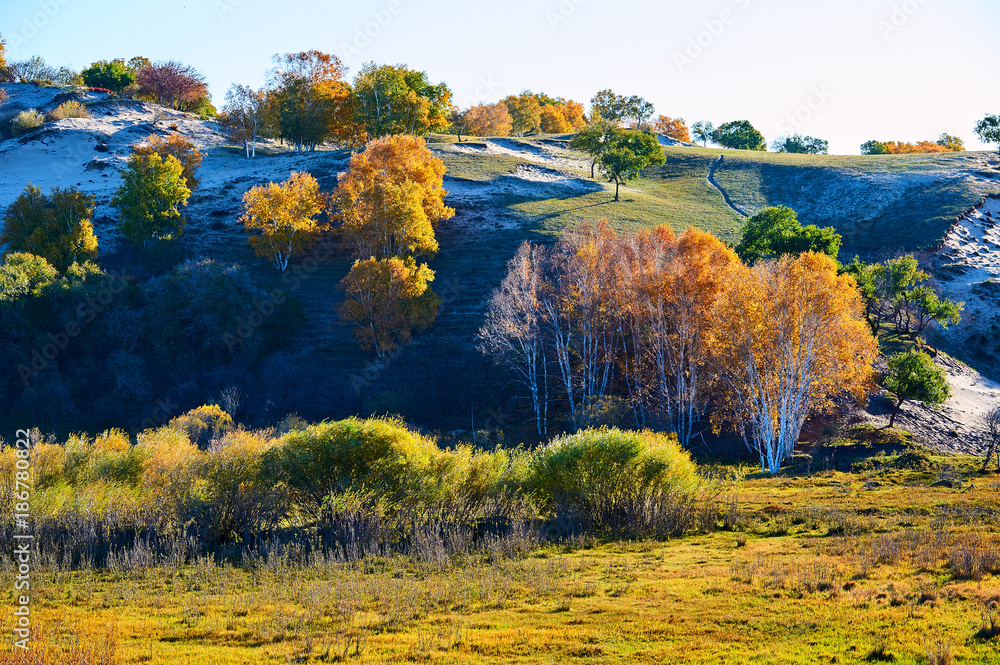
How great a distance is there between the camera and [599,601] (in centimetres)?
1772

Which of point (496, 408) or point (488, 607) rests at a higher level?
point (488, 607)

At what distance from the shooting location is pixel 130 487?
27.3 meters

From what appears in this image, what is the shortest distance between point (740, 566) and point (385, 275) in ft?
145

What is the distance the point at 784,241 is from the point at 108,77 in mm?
131679

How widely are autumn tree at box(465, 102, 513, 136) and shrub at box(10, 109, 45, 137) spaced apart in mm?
75329

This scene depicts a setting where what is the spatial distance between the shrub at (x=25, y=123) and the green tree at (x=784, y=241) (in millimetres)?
105403

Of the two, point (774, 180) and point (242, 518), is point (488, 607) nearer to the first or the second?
point (242, 518)

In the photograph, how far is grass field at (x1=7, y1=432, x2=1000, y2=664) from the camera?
14.2 m

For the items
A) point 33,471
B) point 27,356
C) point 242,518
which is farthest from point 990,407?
point 27,356

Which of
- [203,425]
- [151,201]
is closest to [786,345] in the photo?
[203,425]

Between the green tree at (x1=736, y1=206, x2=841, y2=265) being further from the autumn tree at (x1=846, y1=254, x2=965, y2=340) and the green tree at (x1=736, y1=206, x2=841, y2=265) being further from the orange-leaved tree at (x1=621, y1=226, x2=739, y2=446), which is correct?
the orange-leaved tree at (x1=621, y1=226, x2=739, y2=446)

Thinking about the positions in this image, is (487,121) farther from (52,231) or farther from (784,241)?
(784,241)

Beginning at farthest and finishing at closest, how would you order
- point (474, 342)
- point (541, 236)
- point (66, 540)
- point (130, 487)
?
1. point (541, 236)
2. point (474, 342)
3. point (130, 487)
4. point (66, 540)

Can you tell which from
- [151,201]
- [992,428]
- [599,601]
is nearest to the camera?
[599,601]
